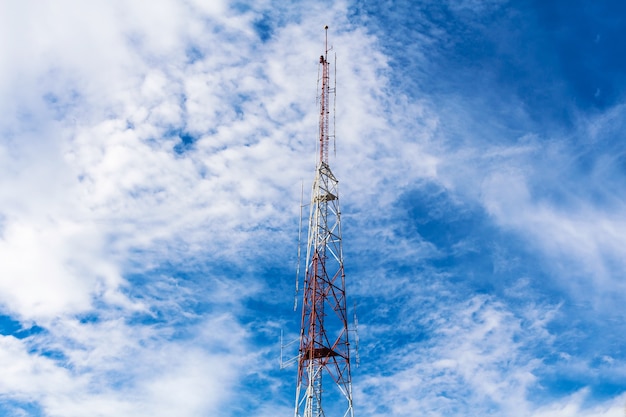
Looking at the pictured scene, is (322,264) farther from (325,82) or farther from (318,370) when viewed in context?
(325,82)

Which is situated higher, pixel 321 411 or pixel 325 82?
pixel 325 82

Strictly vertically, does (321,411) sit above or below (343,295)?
below

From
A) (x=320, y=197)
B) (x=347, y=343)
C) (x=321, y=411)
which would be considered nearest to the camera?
(x=321, y=411)

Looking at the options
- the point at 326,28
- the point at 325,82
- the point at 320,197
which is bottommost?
the point at 320,197

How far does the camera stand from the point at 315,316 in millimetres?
88000

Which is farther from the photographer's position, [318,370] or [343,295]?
[343,295]

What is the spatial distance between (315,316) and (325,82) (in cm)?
3232

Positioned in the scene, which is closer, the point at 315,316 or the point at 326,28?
the point at 315,316

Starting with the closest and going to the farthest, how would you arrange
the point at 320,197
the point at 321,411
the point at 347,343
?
1. the point at 321,411
2. the point at 347,343
3. the point at 320,197

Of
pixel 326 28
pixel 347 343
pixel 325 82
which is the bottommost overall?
pixel 347 343

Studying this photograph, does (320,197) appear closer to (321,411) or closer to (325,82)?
(325,82)

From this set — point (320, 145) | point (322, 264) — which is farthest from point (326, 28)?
point (322, 264)

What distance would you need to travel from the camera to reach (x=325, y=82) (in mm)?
97500

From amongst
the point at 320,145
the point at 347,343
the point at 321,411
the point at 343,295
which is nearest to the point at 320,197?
the point at 320,145
